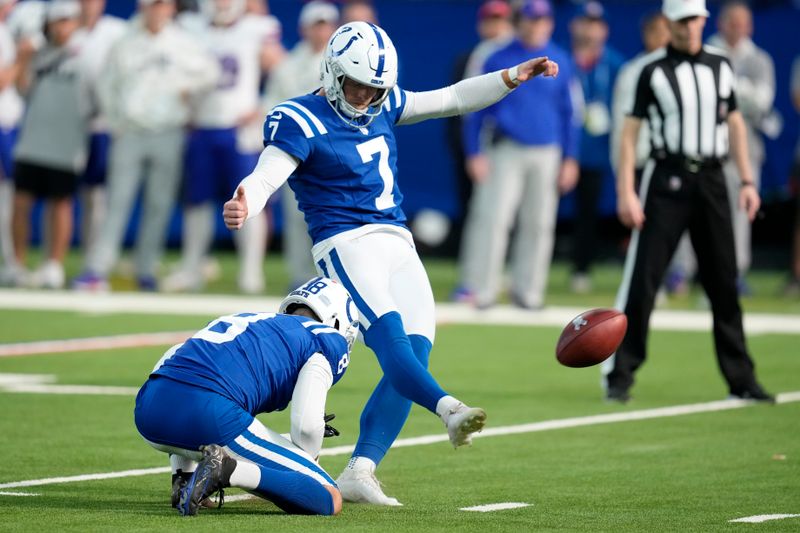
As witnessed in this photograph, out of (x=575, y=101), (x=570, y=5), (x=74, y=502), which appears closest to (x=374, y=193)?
(x=74, y=502)

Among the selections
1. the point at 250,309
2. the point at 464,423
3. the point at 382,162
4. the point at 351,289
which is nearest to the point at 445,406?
the point at 464,423

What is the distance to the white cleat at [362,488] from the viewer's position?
6070 millimetres

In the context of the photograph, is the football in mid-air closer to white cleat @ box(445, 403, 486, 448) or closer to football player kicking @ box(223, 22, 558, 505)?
football player kicking @ box(223, 22, 558, 505)

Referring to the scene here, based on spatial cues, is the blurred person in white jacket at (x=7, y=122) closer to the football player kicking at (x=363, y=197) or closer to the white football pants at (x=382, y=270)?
the football player kicking at (x=363, y=197)

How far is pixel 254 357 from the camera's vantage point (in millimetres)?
5867

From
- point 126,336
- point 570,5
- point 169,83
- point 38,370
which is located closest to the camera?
point 38,370

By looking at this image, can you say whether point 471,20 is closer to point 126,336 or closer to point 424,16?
point 424,16

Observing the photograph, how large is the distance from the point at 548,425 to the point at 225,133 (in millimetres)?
7300

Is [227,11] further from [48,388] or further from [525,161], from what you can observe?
[48,388]

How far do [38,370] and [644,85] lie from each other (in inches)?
155

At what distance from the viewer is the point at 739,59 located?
14.2 m

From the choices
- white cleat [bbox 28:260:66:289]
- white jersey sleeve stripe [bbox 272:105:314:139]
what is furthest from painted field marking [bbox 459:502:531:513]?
white cleat [bbox 28:260:66:289]

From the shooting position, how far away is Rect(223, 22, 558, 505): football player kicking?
6.26m

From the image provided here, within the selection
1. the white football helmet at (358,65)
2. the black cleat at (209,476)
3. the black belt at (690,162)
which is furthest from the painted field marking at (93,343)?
the black cleat at (209,476)
